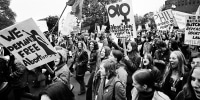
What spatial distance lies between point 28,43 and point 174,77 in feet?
8.75

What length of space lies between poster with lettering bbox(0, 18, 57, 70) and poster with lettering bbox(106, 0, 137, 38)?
2672mm

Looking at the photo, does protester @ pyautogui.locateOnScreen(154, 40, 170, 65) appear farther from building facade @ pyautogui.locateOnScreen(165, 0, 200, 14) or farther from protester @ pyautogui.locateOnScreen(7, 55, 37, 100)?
building facade @ pyautogui.locateOnScreen(165, 0, 200, 14)

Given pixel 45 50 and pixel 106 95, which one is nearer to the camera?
pixel 106 95

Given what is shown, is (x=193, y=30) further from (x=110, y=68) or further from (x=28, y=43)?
(x=28, y=43)

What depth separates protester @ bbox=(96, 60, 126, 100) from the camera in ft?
10.1

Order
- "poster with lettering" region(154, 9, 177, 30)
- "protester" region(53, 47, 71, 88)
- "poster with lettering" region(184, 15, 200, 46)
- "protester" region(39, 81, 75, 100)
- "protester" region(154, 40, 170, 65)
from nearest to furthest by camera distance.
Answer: "protester" region(39, 81, 75, 100) < "protester" region(53, 47, 71, 88) < "poster with lettering" region(184, 15, 200, 46) < "protester" region(154, 40, 170, 65) < "poster with lettering" region(154, 9, 177, 30)

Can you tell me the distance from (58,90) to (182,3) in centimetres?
5699

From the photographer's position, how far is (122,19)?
18.4 ft

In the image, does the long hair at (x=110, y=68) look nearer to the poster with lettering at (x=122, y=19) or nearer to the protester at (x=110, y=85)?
the protester at (x=110, y=85)

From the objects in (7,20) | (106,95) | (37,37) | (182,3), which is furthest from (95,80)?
(182,3)

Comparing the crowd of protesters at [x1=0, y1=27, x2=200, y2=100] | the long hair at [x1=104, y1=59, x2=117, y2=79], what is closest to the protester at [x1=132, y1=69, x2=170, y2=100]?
the crowd of protesters at [x1=0, y1=27, x2=200, y2=100]

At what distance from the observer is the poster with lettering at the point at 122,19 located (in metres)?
5.46

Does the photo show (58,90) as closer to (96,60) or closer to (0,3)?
(96,60)

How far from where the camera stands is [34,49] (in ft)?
11.5
